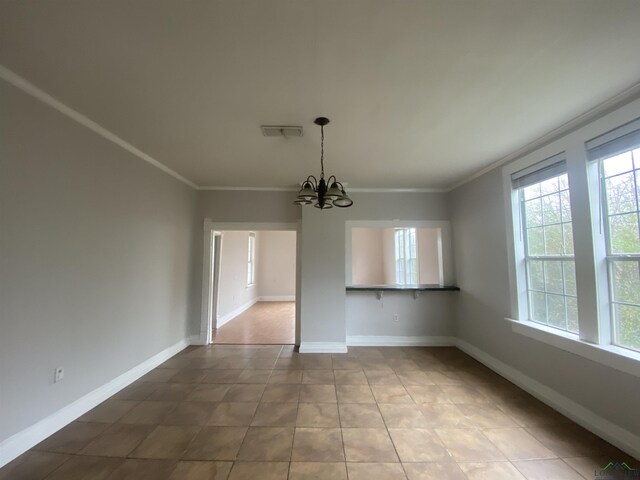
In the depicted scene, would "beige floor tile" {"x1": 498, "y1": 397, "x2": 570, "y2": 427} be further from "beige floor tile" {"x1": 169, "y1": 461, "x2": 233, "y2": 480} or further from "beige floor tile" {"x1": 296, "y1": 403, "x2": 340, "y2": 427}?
"beige floor tile" {"x1": 169, "y1": 461, "x2": 233, "y2": 480}

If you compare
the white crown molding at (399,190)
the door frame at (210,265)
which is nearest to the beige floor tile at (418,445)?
the door frame at (210,265)

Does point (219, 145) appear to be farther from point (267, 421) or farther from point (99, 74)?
point (267, 421)

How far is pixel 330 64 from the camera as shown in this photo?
1.71 metres

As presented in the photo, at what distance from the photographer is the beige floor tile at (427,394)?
2.68 meters

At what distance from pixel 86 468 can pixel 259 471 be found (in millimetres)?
1147

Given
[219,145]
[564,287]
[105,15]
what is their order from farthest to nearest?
[219,145] < [564,287] < [105,15]

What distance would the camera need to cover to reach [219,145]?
293cm

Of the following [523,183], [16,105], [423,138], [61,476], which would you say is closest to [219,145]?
[16,105]

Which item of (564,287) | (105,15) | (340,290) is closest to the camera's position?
(105,15)

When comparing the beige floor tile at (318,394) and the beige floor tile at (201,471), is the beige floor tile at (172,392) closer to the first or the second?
the beige floor tile at (201,471)

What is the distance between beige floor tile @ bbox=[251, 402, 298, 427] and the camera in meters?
2.30

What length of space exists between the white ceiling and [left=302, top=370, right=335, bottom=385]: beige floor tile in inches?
104

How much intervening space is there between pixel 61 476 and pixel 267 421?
1.33 m

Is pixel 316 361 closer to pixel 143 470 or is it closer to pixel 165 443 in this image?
pixel 165 443
